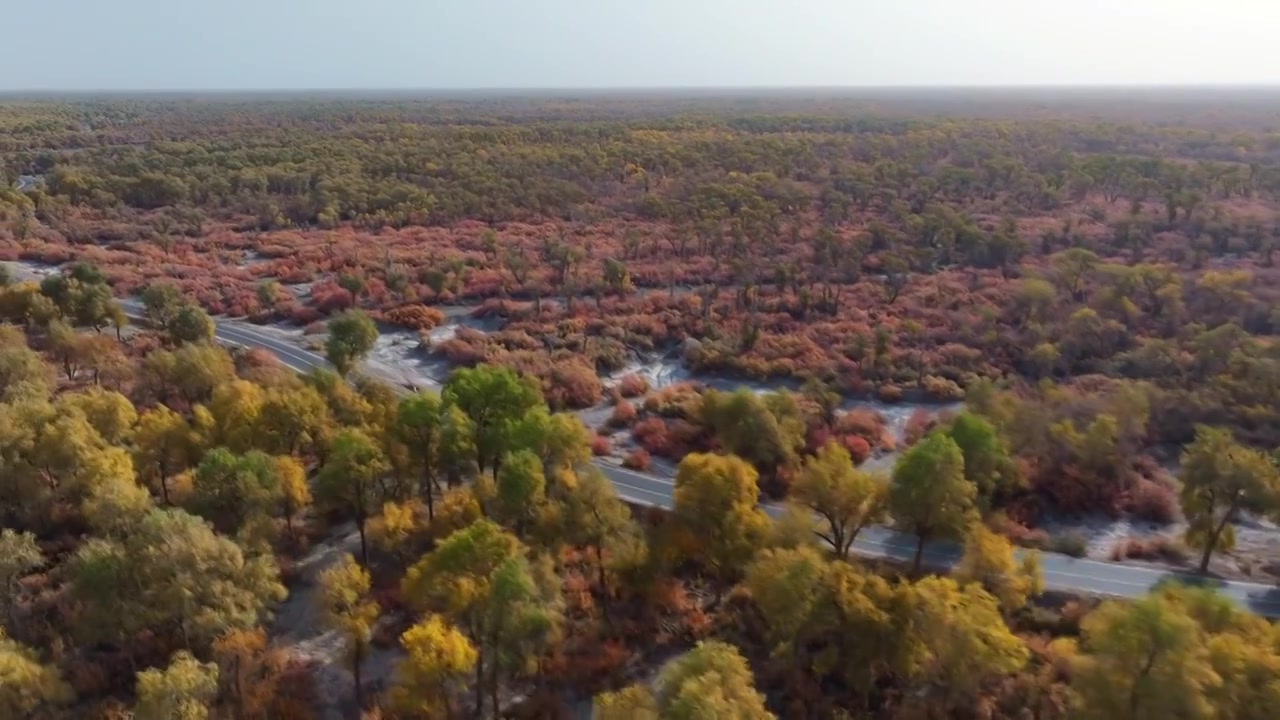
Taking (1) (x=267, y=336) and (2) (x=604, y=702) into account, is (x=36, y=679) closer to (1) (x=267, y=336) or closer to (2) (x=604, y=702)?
(2) (x=604, y=702)

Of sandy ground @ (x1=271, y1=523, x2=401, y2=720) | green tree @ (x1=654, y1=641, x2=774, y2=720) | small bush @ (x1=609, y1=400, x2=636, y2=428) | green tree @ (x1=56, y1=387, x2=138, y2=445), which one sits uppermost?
green tree @ (x1=56, y1=387, x2=138, y2=445)

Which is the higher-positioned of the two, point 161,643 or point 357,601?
point 357,601

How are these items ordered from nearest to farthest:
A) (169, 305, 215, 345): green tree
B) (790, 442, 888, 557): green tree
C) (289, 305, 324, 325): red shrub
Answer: (790, 442, 888, 557): green tree < (169, 305, 215, 345): green tree < (289, 305, 324, 325): red shrub

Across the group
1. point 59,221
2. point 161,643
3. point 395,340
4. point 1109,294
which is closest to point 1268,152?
point 1109,294

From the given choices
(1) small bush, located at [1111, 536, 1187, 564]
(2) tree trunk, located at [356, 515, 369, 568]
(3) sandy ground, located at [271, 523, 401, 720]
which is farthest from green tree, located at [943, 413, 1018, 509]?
(2) tree trunk, located at [356, 515, 369, 568]

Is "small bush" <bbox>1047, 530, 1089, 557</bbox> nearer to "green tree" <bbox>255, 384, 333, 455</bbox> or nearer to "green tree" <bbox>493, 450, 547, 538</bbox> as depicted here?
"green tree" <bbox>493, 450, 547, 538</bbox>

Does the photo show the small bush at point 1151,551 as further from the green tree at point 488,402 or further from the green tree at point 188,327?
the green tree at point 188,327

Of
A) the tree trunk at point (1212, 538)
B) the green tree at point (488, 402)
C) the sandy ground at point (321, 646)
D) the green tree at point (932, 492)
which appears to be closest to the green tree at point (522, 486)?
the green tree at point (488, 402)
